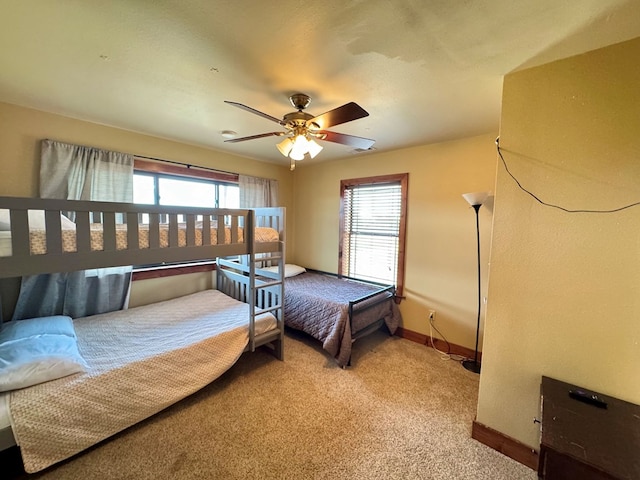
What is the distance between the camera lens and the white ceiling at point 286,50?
1114 mm

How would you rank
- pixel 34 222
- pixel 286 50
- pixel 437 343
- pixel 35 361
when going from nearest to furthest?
pixel 286 50 → pixel 35 361 → pixel 34 222 → pixel 437 343

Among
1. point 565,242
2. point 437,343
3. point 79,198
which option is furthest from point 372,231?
point 79,198

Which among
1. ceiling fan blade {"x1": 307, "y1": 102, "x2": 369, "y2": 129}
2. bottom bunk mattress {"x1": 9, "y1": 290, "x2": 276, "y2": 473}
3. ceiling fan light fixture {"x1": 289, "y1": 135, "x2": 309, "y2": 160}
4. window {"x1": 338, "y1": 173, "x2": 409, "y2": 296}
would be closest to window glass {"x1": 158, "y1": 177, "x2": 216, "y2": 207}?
bottom bunk mattress {"x1": 9, "y1": 290, "x2": 276, "y2": 473}

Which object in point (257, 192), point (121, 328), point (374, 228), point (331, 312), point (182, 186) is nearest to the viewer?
point (121, 328)

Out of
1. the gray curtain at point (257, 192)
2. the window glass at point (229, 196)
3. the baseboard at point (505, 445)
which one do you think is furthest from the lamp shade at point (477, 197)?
the window glass at point (229, 196)

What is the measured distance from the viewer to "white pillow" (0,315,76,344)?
6.12ft

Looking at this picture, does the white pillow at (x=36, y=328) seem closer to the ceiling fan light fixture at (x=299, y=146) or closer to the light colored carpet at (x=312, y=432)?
the light colored carpet at (x=312, y=432)

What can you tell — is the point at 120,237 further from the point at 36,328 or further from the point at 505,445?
the point at 505,445

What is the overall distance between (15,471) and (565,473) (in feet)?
9.19

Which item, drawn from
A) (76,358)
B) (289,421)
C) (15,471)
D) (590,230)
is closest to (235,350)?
(289,421)

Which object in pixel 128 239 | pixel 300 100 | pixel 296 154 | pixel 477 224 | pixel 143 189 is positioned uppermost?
pixel 300 100

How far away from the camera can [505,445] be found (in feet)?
5.34

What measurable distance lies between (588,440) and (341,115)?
6.47ft

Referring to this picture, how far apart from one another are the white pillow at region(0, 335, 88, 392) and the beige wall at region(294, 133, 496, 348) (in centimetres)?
315
